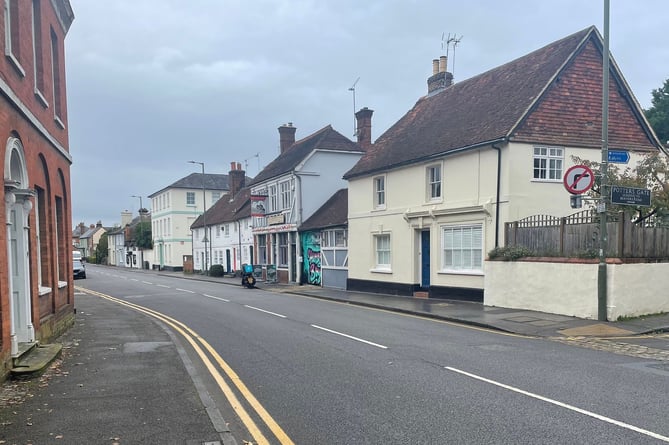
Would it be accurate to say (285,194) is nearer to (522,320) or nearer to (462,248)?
(462,248)

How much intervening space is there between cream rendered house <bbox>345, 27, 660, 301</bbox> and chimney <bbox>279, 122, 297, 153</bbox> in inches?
706

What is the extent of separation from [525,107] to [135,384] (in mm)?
14889

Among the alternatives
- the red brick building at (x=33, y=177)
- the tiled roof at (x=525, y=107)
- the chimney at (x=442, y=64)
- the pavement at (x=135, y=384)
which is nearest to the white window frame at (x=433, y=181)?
the tiled roof at (x=525, y=107)

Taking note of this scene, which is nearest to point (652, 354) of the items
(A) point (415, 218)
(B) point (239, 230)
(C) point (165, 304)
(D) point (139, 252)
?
(A) point (415, 218)

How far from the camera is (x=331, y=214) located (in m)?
30.2

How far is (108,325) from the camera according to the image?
→ 13820mm

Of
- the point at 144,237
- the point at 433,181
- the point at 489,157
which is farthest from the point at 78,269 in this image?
the point at 489,157

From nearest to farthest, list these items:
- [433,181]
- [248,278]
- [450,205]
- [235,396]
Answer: [235,396]
[450,205]
[433,181]
[248,278]

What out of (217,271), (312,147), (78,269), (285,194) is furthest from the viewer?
(217,271)

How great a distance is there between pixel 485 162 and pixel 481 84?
6171mm

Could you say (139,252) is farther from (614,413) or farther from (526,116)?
(614,413)

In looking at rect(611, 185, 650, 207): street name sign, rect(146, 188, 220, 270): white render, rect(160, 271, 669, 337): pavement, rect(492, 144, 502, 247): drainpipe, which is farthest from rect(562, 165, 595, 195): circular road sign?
rect(146, 188, 220, 270): white render

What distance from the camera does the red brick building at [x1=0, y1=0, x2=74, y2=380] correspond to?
26.0 feet

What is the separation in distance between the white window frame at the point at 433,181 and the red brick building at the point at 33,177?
12.8 metres
